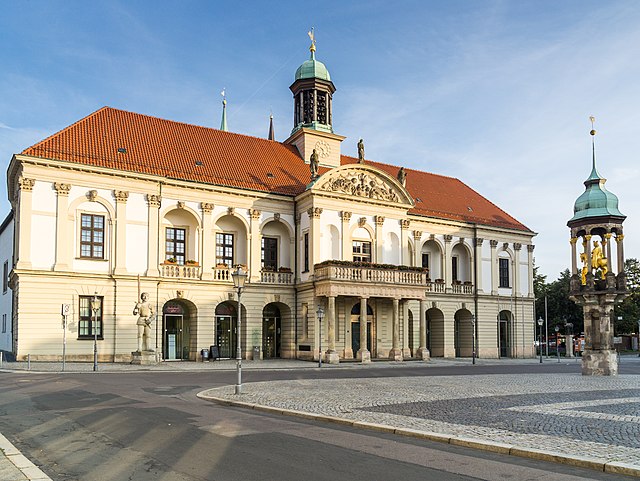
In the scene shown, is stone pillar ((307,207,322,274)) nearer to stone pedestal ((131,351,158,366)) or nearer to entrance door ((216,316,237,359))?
entrance door ((216,316,237,359))

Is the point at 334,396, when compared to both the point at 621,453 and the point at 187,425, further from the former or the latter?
the point at 621,453

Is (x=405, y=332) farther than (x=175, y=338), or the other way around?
(x=405, y=332)

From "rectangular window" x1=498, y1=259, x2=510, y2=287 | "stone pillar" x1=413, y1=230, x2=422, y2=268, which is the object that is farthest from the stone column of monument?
"rectangular window" x1=498, y1=259, x2=510, y2=287

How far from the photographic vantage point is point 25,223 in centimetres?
3453

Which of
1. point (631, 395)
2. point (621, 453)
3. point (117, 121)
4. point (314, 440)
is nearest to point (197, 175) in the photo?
point (117, 121)

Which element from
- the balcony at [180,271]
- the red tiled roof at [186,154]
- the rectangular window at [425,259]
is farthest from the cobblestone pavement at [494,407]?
the rectangular window at [425,259]

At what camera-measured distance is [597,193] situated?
→ 32344 mm

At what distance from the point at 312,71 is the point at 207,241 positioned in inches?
710

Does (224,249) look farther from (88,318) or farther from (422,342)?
(422,342)

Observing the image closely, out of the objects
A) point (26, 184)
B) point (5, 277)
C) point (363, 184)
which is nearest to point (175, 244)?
point (26, 184)

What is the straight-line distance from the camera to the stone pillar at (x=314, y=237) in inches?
1649

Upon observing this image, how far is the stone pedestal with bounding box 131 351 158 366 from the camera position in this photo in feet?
111

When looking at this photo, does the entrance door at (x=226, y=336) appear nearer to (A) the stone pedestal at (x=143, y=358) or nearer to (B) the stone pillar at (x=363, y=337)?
(A) the stone pedestal at (x=143, y=358)

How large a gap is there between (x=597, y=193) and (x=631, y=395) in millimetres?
15182
